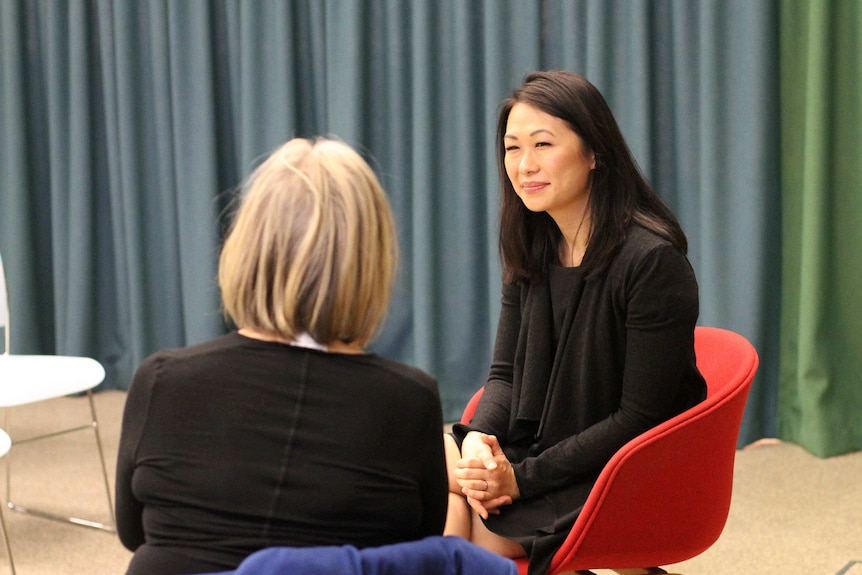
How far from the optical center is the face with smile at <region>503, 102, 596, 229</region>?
1.87m

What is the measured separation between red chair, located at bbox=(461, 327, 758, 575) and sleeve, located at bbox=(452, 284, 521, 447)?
0.33 meters

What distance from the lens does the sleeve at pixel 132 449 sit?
3.96ft

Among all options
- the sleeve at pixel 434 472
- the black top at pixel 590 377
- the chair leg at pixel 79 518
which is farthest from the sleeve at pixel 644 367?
the chair leg at pixel 79 518

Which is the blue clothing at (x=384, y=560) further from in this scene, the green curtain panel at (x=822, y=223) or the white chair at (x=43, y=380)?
the green curtain panel at (x=822, y=223)

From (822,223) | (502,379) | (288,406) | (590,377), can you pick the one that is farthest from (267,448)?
(822,223)

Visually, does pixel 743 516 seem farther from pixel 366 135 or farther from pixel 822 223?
pixel 366 135

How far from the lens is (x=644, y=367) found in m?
1.75

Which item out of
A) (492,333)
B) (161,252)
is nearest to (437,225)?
(492,333)

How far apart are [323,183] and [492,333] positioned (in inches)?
106

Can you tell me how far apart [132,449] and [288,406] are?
22 cm

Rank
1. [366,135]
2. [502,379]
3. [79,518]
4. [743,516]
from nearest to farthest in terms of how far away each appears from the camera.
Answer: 1. [502,379]
2. [743,516]
3. [79,518]
4. [366,135]

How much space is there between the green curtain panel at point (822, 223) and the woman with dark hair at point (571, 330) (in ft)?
5.30

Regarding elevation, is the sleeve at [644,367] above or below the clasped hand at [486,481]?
above

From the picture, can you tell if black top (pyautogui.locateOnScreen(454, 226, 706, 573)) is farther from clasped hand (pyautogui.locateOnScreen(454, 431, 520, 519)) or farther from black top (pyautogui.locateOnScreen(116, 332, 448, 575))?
black top (pyautogui.locateOnScreen(116, 332, 448, 575))
